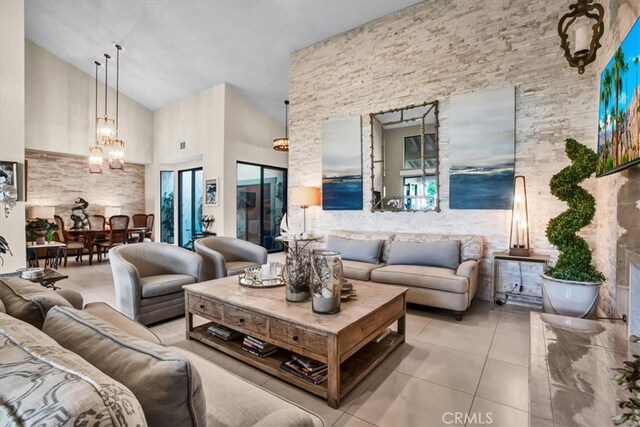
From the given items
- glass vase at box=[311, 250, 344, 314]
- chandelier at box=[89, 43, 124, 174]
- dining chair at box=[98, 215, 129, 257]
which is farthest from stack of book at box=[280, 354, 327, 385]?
dining chair at box=[98, 215, 129, 257]

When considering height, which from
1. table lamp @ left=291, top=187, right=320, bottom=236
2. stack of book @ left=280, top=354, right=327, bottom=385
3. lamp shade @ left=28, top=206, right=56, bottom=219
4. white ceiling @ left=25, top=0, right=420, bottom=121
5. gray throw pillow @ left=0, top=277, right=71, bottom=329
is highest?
white ceiling @ left=25, top=0, right=420, bottom=121

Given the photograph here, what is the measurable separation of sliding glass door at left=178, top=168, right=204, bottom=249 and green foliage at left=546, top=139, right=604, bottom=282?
24.2ft

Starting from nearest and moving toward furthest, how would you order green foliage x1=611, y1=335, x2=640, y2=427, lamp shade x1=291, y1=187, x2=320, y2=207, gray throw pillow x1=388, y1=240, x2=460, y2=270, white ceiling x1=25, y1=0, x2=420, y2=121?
green foliage x1=611, y1=335, x2=640, y2=427 < gray throw pillow x1=388, y1=240, x2=460, y2=270 < white ceiling x1=25, y1=0, x2=420, y2=121 < lamp shade x1=291, y1=187, x2=320, y2=207

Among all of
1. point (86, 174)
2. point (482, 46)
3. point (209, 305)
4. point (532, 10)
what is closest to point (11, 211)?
point (209, 305)

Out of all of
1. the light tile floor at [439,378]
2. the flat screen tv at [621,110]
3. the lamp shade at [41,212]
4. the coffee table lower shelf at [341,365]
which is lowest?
the light tile floor at [439,378]

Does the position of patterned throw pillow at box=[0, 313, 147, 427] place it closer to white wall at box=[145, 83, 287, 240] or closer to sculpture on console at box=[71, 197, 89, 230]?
white wall at box=[145, 83, 287, 240]

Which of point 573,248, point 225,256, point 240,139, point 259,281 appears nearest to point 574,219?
point 573,248

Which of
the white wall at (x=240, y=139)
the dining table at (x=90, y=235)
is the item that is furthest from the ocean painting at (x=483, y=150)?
the dining table at (x=90, y=235)

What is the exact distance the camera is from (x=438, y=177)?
4.35 meters

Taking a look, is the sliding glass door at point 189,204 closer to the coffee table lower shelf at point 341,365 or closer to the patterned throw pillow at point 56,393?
the coffee table lower shelf at point 341,365

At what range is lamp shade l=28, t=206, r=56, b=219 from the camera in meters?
6.95

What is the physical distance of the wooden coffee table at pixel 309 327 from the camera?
6.27 ft

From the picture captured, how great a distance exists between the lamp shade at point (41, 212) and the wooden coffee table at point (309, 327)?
22.0 feet

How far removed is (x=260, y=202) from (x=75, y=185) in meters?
4.84
